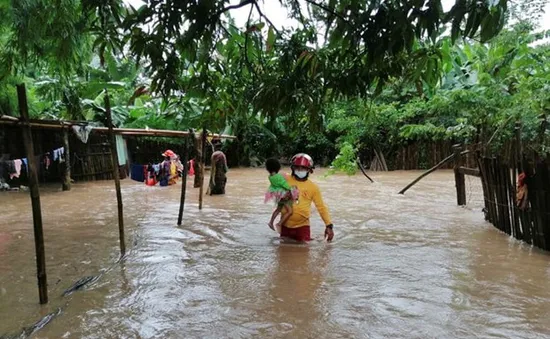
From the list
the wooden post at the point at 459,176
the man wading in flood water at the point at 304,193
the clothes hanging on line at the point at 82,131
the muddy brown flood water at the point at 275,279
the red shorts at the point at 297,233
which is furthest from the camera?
the clothes hanging on line at the point at 82,131

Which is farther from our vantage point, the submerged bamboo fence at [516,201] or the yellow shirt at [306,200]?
the yellow shirt at [306,200]

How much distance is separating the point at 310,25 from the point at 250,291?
2.50 metres

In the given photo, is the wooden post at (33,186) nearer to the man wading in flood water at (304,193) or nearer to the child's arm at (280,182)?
the child's arm at (280,182)

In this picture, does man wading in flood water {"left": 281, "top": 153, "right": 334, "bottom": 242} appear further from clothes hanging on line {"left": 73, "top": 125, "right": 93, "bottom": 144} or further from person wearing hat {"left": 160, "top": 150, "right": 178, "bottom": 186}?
person wearing hat {"left": 160, "top": 150, "right": 178, "bottom": 186}

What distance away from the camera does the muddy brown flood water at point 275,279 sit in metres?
3.67

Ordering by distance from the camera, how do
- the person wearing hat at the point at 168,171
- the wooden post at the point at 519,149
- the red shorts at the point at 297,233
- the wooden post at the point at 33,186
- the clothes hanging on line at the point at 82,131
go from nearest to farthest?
the wooden post at the point at 33,186 < the wooden post at the point at 519,149 < the red shorts at the point at 297,233 < the clothes hanging on line at the point at 82,131 < the person wearing hat at the point at 168,171

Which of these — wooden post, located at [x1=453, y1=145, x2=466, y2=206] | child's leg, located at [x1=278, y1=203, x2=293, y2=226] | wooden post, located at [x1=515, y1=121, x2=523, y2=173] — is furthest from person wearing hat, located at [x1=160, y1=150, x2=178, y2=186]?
wooden post, located at [x1=515, y1=121, x2=523, y2=173]

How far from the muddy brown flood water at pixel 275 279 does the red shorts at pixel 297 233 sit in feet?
0.60

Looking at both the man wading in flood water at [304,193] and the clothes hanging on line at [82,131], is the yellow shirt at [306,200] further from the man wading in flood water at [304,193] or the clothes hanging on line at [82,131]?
the clothes hanging on line at [82,131]

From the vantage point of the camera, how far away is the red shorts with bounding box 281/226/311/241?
6.29 metres

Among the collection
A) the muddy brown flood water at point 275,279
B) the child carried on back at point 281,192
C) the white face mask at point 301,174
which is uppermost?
the white face mask at point 301,174

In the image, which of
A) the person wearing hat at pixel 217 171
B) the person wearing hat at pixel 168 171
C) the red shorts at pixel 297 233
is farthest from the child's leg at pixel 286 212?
the person wearing hat at pixel 168 171

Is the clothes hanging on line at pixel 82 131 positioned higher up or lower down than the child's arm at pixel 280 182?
higher up

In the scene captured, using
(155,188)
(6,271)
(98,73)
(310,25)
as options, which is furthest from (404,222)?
(98,73)
